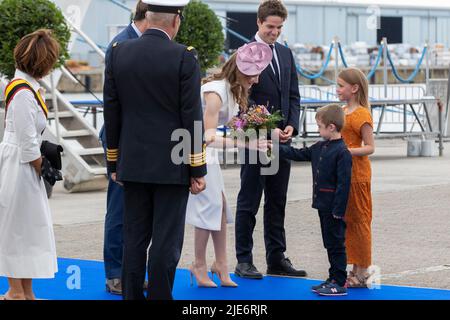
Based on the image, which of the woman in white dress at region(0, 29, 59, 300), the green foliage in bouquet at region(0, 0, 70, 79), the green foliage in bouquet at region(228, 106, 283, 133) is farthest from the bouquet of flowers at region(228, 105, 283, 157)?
the green foliage in bouquet at region(0, 0, 70, 79)

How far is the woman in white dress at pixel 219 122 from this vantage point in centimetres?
744

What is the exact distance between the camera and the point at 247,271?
7.96 metres

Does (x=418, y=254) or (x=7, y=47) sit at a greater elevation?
(x=7, y=47)

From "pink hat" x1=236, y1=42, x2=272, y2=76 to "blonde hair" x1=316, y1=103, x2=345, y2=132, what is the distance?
0.51 m

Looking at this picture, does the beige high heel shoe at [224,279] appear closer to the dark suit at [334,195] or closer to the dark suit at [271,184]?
the dark suit at [271,184]

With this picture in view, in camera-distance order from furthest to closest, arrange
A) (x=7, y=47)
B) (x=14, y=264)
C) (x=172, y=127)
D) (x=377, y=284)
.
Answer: (x=7, y=47)
(x=377, y=284)
(x=14, y=264)
(x=172, y=127)

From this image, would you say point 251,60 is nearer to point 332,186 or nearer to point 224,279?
point 332,186

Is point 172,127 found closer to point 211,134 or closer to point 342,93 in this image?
point 211,134

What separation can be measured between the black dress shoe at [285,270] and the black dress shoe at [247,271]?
168 millimetres

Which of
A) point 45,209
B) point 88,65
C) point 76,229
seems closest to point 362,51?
point 88,65

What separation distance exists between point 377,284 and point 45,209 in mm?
2315

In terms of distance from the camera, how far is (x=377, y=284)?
7.64m

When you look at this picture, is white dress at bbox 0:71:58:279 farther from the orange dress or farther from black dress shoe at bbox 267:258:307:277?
the orange dress

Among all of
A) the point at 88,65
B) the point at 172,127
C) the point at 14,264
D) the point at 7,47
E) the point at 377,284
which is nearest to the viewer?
the point at 172,127
